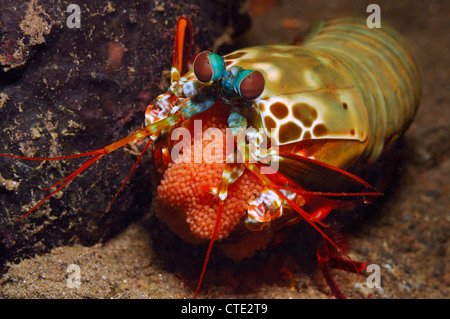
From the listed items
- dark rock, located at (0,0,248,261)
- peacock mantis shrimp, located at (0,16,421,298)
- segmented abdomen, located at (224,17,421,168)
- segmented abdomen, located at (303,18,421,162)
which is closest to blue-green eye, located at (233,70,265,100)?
peacock mantis shrimp, located at (0,16,421,298)

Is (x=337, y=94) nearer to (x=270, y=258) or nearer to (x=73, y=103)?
(x=270, y=258)

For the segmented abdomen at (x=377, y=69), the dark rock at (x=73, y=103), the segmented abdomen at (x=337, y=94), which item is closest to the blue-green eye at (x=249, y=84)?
the segmented abdomen at (x=337, y=94)

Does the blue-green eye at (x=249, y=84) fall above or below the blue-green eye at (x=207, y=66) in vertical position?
below

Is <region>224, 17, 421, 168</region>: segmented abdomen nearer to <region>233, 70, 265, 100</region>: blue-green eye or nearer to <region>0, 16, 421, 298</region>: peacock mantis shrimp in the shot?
<region>0, 16, 421, 298</region>: peacock mantis shrimp

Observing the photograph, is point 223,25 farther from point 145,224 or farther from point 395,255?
point 395,255

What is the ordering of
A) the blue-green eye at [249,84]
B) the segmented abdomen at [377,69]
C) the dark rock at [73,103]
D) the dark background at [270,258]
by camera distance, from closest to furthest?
the blue-green eye at [249,84] < the dark rock at [73,103] < the dark background at [270,258] < the segmented abdomen at [377,69]

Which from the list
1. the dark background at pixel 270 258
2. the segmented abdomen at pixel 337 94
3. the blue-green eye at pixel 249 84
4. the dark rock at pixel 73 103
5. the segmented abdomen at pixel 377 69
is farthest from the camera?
the segmented abdomen at pixel 377 69

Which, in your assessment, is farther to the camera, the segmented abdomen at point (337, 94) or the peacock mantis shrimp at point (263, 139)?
the segmented abdomen at point (337, 94)

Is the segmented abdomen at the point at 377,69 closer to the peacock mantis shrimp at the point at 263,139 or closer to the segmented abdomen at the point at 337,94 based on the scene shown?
the segmented abdomen at the point at 337,94
